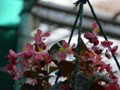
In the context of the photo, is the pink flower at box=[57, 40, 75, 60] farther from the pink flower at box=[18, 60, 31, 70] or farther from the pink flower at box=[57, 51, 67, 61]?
the pink flower at box=[18, 60, 31, 70]

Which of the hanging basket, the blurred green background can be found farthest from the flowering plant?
the blurred green background

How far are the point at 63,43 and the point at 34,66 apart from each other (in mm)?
118

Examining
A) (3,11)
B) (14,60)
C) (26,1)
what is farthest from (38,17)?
(14,60)

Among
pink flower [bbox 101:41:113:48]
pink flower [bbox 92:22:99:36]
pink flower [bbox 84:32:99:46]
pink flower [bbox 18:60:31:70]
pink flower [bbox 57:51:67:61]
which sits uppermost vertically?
pink flower [bbox 92:22:99:36]

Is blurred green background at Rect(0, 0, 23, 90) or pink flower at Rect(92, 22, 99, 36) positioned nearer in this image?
pink flower at Rect(92, 22, 99, 36)

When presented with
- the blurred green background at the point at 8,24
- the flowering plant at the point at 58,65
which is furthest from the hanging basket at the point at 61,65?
the blurred green background at the point at 8,24

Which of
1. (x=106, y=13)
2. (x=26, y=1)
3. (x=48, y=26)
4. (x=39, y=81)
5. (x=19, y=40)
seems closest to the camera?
(x=39, y=81)

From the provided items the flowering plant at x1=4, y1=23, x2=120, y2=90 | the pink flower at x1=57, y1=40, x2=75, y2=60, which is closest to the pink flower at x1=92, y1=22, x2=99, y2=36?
the flowering plant at x1=4, y1=23, x2=120, y2=90

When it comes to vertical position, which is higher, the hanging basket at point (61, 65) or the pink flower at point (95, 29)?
the pink flower at point (95, 29)

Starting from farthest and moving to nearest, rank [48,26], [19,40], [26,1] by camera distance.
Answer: [48,26] → [26,1] → [19,40]

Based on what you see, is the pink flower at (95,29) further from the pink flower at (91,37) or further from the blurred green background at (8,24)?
the blurred green background at (8,24)

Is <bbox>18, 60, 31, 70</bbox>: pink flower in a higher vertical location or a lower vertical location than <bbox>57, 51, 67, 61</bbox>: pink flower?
lower

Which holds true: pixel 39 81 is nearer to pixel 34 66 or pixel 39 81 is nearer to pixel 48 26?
pixel 34 66

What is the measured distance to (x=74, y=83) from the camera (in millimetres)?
1048
